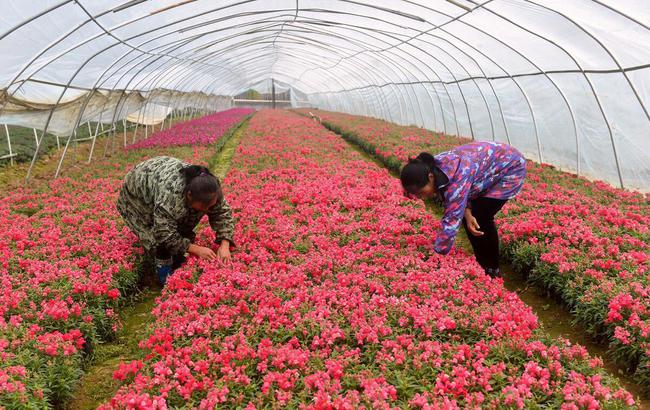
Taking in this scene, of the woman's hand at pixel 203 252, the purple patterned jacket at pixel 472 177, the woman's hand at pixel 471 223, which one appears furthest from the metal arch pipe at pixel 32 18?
the woman's hand at pixel 471 223

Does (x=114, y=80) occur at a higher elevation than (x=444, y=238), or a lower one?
lower

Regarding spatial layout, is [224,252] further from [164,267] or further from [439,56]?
[439,56]

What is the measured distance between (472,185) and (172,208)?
12.0 ft

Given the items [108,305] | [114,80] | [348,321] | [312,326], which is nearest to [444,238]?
[348,321]

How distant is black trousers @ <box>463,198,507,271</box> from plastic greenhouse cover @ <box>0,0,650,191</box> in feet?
15.5

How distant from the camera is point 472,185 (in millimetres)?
5621

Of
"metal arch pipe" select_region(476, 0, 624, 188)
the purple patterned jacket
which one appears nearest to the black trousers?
the purple patterned jacket

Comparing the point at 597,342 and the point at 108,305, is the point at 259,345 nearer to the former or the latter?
the point at 108,305

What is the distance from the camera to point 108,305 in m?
5.32

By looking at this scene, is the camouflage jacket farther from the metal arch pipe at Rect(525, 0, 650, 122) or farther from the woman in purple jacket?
the metal arch pipe at Rect(525, 0, 650, 122)

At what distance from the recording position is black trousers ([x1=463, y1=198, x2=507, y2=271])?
5.89m

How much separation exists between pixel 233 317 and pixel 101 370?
68.8 inches

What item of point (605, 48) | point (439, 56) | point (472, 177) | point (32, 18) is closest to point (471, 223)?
point (472, 177)

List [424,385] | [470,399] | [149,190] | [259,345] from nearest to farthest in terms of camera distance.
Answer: [470,399]
[424,385]
[259,345]
[149,190]
